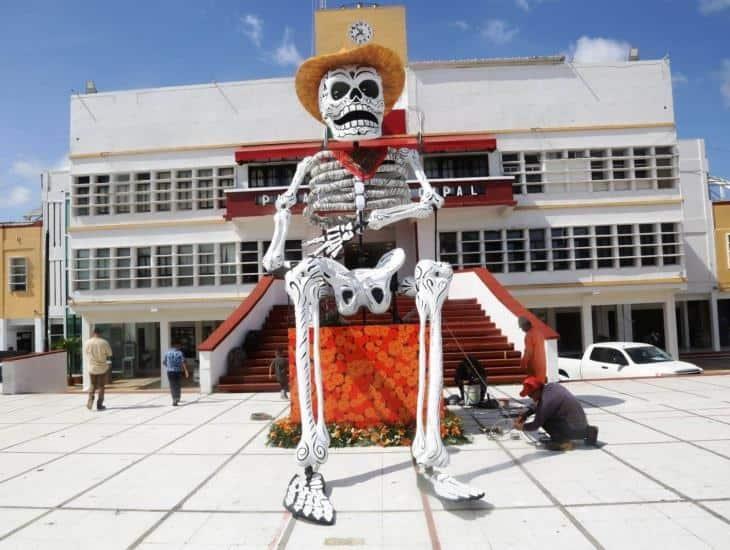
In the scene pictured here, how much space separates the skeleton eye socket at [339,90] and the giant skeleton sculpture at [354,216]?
12 mm

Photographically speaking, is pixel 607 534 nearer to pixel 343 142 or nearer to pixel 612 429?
pixel 612 429

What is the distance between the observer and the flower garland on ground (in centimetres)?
617

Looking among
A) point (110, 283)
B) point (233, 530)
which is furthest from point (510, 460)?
point (110, 283)

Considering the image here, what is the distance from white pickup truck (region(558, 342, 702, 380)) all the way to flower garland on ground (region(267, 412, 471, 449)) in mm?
6182

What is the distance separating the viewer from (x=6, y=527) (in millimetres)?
4051

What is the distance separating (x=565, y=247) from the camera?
58.3 ft

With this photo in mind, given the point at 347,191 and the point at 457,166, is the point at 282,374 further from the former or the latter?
the point at 457,166

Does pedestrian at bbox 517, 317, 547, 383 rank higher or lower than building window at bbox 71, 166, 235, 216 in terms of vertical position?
lower

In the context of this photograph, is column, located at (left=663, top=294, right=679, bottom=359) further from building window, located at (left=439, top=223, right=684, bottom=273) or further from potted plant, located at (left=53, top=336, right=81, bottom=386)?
potted plant, located at (left=53, top=336, right=81, bottom=386)

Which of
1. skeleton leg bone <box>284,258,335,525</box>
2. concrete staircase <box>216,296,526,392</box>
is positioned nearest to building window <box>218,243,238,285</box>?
concrete staircase <box>216,296,526,392</box>

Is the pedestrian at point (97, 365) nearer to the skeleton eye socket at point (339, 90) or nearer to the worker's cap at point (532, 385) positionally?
the skeleton eye socket at point (339, 90)

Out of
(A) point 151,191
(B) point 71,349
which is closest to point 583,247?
(A) point 151,191

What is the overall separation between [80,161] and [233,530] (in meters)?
18.8

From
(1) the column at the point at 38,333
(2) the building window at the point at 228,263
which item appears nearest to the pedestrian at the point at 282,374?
(2) the building window at the point at 228,263
